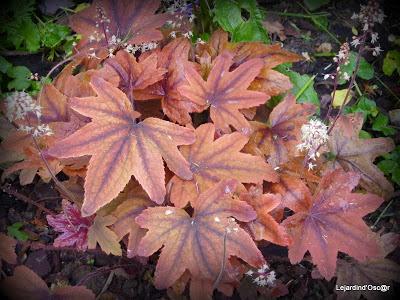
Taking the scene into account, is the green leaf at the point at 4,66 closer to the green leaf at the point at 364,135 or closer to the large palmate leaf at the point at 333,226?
the large palmate leaf at the point at 333,226

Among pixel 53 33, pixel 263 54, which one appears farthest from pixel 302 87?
pixel 53 33

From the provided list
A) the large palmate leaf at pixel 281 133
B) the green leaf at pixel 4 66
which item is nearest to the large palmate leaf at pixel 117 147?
the large palmate leaf at pixel 281 133

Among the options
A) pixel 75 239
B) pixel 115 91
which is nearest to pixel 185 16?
pixel 115 91

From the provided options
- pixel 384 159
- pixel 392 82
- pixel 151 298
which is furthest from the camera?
pixel 392 82

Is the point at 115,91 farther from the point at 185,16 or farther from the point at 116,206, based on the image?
the point at 185,16

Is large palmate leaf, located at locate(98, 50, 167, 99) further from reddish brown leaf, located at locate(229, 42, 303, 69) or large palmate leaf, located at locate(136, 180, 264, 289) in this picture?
large palmate leaf, located at locate(136, 180, 264, 289)

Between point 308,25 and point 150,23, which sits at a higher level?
point 150,23
